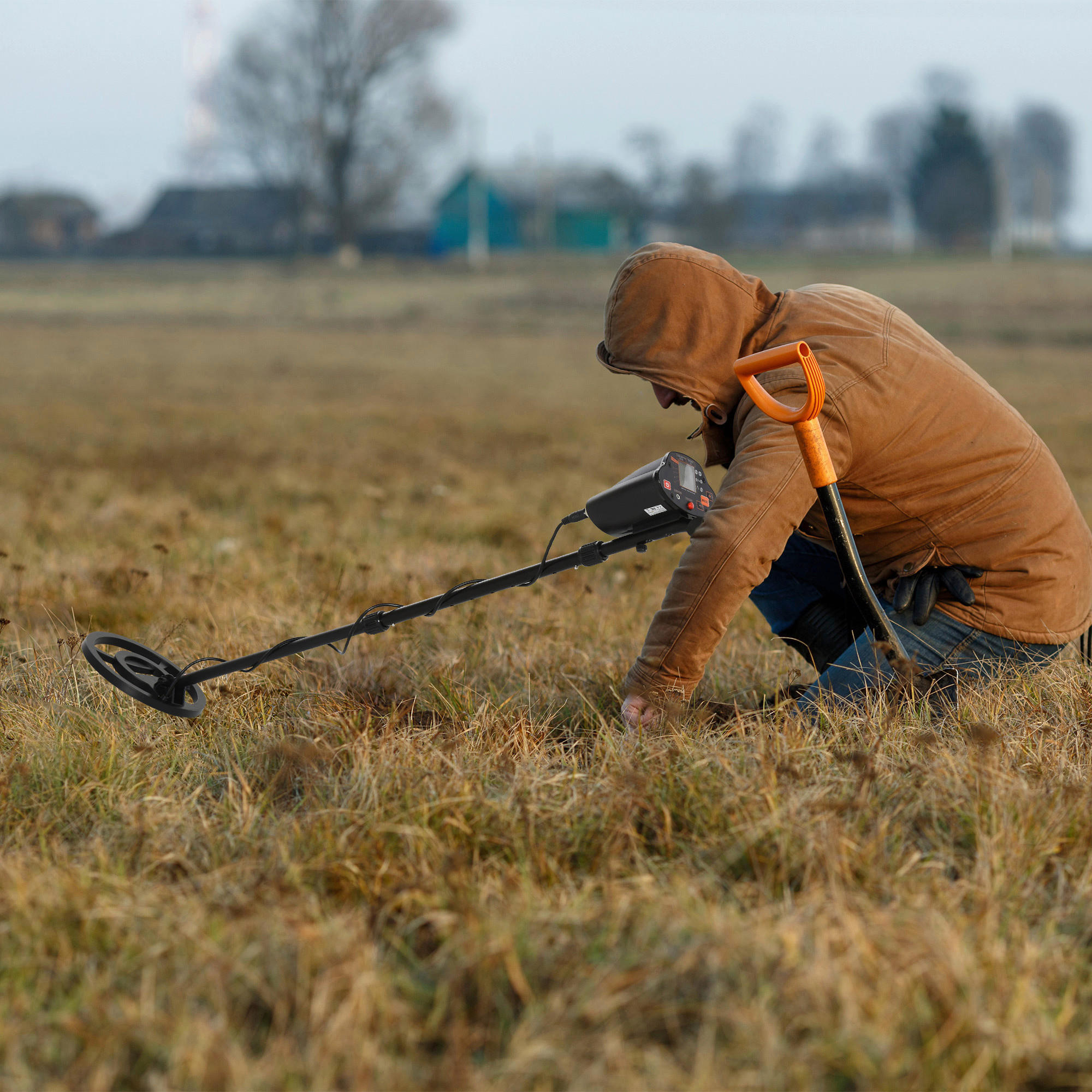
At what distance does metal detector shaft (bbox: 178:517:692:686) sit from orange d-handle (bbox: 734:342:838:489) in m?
0.39

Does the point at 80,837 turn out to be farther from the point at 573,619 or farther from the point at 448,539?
the point at 448,539

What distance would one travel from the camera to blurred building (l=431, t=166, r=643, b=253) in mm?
57656

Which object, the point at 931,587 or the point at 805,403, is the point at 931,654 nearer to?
the point at 931,587

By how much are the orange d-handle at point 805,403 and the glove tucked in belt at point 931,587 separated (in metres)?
0.59

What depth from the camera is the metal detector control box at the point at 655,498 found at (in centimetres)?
274

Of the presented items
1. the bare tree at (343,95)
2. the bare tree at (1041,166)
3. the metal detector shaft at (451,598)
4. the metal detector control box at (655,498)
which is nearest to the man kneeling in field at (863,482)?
the metal detector control box at (655,498)

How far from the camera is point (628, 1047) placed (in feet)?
5.35

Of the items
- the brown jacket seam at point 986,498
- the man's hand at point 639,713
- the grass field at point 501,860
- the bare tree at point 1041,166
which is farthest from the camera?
the bare tree at point 1041,166

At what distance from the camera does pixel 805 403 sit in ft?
8.43

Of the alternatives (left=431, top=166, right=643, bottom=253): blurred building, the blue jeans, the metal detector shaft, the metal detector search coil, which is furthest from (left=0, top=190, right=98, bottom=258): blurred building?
the blue jeans

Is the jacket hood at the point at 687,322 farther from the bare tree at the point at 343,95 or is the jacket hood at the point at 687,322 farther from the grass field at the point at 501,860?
the bare tree at the point at 343,95

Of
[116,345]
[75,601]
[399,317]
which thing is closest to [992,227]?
[399,317]

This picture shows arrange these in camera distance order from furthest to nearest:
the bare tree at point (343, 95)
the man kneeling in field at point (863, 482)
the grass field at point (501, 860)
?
the bare tree at point (343, 95) < the man kneeling in field at point (863, 482) < the grass field at point (501, 860)

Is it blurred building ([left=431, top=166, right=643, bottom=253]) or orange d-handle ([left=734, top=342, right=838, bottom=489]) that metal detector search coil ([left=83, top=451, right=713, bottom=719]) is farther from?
blurred building ([left=431, top=166, right=643, bottom=253])
